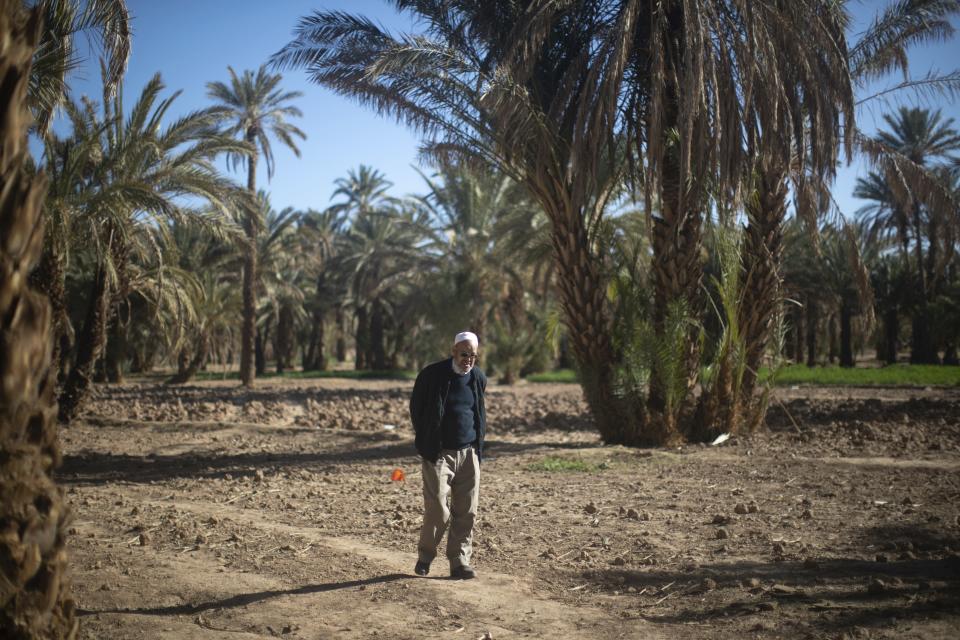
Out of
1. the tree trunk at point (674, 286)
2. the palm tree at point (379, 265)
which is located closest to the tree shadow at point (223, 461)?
the tree trunk at point (674, 286)

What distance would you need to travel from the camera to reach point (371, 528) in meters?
6.45

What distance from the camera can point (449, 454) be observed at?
4.96 m

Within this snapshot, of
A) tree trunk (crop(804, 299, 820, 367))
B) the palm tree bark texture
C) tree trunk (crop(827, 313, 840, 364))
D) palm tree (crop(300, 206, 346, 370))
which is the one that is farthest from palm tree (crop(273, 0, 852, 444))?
tree trunk (crop(827, 313, 840, 364))

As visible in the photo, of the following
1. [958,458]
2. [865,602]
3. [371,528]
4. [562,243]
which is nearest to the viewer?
[865,602]

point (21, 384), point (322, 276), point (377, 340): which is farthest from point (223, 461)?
point (322, 276)

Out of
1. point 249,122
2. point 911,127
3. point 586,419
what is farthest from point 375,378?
point 911,127

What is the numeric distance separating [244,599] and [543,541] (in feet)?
8.00

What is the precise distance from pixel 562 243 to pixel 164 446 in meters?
7.00

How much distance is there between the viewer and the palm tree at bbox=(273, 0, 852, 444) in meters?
9.41

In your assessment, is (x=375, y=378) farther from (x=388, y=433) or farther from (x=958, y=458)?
(x=958, y=458)

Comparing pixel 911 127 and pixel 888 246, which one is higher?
pixel 911 127

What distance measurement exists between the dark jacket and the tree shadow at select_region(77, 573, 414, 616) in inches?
35.4

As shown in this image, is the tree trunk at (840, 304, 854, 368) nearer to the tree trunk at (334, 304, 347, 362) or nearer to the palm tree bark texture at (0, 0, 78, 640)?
the tree trunk at (334, 304, 347, 362)

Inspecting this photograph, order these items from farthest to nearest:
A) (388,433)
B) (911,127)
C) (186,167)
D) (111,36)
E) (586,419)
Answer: (911,127) → (586,419) → (186,167) → (388,433) → (111,36)
